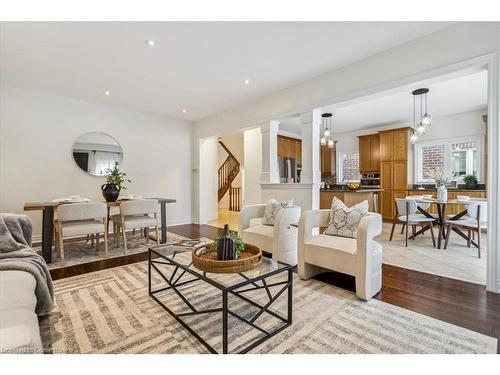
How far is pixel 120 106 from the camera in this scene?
17.1 feet

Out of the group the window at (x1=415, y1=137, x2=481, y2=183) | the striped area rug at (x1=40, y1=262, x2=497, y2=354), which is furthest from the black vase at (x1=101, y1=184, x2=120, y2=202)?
the window at (x1=415, y1=137, x2=481, y2=183)

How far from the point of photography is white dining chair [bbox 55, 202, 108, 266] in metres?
3.17

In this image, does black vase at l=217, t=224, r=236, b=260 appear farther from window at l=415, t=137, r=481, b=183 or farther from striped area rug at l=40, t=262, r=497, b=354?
window at l=415, t=137, r=481, b=183

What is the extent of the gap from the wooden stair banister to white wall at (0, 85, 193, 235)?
3260 millimetres

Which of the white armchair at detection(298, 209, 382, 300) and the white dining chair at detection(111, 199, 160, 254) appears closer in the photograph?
the white armchair at detection(298, 209, 382, 300)

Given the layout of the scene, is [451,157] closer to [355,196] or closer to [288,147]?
[355,196]

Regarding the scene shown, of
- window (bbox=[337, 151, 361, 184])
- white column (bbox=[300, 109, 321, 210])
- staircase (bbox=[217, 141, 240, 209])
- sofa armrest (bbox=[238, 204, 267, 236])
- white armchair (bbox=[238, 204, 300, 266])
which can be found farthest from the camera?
staircase (bbox=[217, 141, 240, 209])

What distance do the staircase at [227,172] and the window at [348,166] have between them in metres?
3.63

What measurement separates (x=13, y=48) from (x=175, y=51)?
188 centimetres

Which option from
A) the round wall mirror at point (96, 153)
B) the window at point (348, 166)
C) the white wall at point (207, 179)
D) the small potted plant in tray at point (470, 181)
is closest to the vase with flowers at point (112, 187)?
the round wall mirror at point (96, 153)

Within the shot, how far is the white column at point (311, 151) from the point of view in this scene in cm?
394

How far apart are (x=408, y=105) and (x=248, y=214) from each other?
418cm
